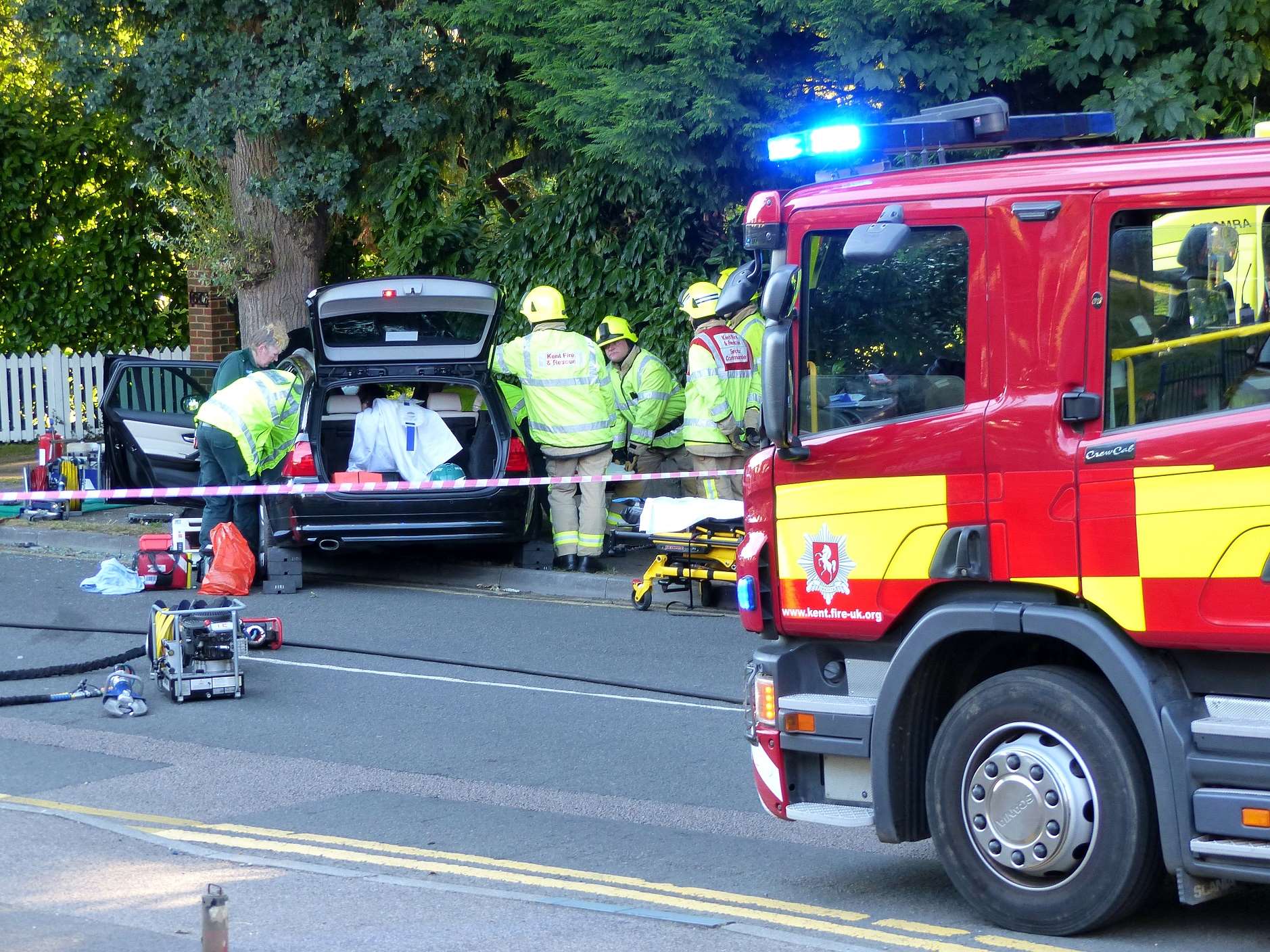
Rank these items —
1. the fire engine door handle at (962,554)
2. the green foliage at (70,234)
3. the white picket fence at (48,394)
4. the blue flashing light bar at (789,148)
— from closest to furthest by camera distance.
A: the fire engine door handle at (962,554)
the blue flashing light bar at (789,148)
the white picket fence at (48,394)
the green foliage at (70,234)

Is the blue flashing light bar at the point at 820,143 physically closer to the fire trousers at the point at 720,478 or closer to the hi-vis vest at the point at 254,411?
the fire trousers at the point at 720,478

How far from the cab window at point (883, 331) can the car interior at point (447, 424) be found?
24.6ft

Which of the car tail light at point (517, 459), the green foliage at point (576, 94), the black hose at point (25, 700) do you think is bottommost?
the black hose at point (25, 700)

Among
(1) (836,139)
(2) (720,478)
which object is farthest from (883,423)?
(2) (720,478)

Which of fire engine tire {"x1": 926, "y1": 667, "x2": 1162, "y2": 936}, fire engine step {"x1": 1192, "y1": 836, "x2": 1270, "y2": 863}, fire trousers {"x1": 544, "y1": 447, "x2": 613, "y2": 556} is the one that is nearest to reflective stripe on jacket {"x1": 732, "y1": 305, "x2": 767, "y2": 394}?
fire trousers {"x1": 544, "y1": 447, "x2": 613, "y2": 556}

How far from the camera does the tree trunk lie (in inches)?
684

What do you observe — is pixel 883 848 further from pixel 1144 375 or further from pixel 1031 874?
pixel 1144 375

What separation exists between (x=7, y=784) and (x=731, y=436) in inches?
259

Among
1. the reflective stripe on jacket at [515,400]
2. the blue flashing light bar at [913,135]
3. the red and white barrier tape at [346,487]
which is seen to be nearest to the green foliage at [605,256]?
the reflective stripe on jacket at [515,400]

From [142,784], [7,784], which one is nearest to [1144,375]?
[142,784]

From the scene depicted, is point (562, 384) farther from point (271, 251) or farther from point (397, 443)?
point (271, 251)

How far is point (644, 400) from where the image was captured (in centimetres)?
1370

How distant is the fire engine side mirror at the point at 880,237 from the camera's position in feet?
17.4

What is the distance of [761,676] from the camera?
583cm
